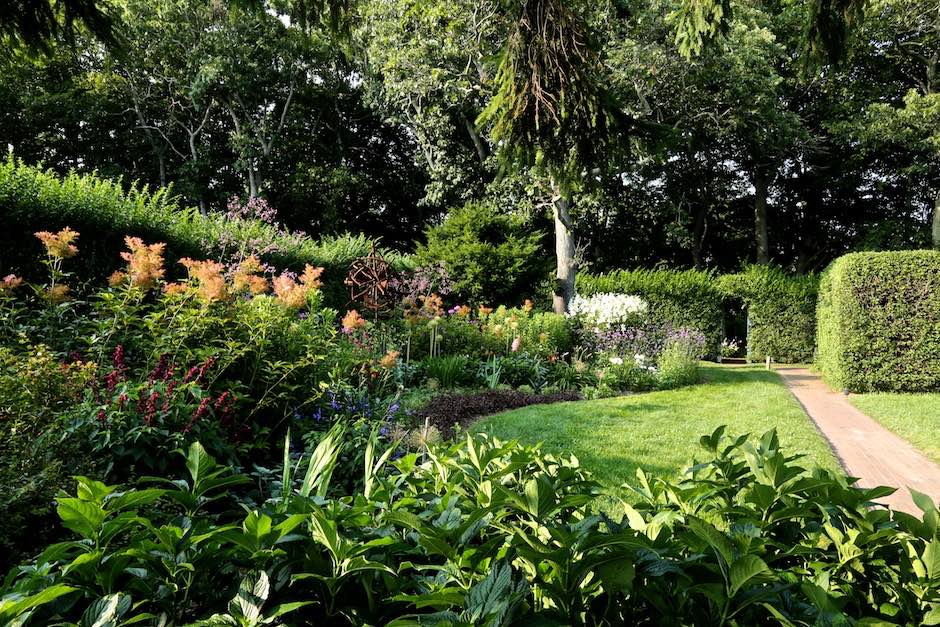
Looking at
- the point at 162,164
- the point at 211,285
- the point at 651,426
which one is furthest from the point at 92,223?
the point at 162,164

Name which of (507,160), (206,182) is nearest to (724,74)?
(507,160)

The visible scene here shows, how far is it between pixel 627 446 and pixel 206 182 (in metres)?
21.8

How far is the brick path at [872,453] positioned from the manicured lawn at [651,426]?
0.84 feet

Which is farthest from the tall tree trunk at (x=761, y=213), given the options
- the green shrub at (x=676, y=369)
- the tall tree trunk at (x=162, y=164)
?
the tall tree trunk at (x=162, y=164)

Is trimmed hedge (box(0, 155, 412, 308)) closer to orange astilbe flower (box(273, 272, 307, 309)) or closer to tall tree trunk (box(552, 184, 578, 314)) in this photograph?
orange astilbe flower (box(273, 272, 307, 309))

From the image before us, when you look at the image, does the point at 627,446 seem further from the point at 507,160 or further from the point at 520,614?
the point at 520,614

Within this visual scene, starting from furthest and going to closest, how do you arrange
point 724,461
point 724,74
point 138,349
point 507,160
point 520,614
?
point 724,74 → point 138,349 → point 507,160 → point 724,461 → point 520,614

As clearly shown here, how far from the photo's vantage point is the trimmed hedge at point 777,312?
49.2 feet

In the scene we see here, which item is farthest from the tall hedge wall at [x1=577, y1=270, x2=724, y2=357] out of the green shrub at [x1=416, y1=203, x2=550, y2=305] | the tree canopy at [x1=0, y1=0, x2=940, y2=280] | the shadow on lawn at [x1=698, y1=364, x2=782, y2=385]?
the shadow on lawn at [x1=698, y1=364, x2=782, y2=385]

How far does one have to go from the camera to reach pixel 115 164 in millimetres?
20625

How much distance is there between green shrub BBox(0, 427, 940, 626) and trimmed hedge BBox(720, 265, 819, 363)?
15748 mm

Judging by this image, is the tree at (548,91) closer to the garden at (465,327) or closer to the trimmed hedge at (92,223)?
the garden at (465,327)

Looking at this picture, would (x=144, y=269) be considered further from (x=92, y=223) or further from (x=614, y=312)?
(x=614, y=312)

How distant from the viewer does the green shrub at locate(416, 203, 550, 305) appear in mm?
13898
